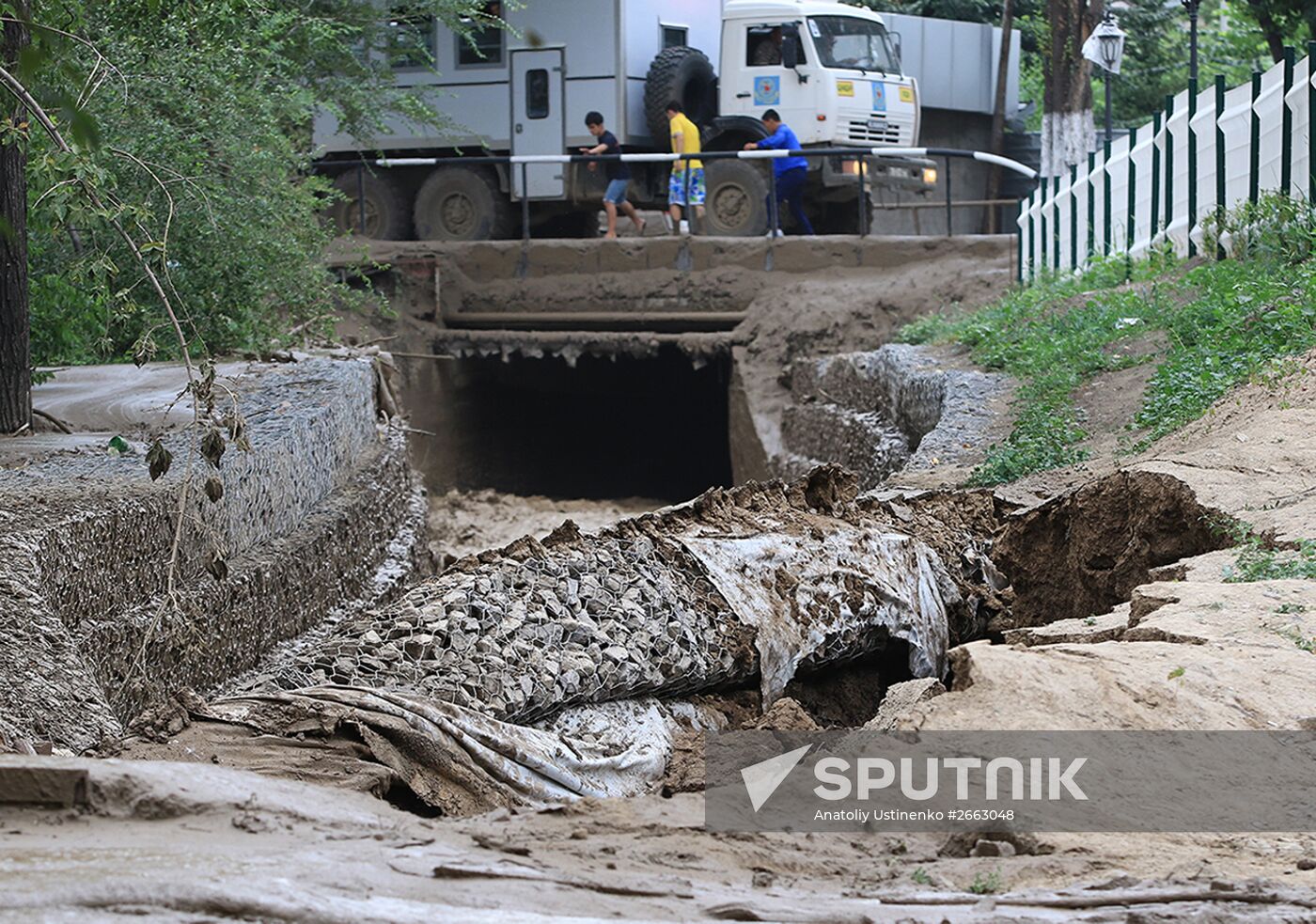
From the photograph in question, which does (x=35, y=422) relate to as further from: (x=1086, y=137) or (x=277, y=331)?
(x=1086, y=137)

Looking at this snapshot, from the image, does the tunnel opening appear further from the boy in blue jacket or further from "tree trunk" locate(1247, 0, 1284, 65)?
"tree trunk" locate(1247, 0, 1284, 65)

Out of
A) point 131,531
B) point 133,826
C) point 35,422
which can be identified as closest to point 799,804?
point 133,826

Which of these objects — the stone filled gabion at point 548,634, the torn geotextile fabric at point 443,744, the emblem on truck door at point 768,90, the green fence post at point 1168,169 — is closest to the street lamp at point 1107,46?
the emblem on truck door at point 768,90

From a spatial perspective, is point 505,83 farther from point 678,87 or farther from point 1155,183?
point 1155,183

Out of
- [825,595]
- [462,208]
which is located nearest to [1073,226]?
[462,208]

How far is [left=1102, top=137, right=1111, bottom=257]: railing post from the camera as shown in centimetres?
1460

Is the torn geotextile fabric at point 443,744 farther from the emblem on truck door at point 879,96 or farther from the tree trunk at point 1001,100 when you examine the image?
the tree trunk at point 1001,100

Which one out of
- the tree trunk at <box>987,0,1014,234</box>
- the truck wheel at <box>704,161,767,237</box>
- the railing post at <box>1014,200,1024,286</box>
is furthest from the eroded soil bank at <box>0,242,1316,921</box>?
the tree trunk at <box>987,0,1014,234</box>

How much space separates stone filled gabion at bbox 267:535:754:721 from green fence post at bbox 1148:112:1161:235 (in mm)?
8756

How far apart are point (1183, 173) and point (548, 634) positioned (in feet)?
30.9

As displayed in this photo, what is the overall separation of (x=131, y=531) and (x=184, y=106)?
5.19 metres

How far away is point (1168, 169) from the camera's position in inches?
517

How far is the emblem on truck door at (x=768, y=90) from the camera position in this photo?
63.0ft

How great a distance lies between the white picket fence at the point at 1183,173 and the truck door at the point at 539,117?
576 centimetres
